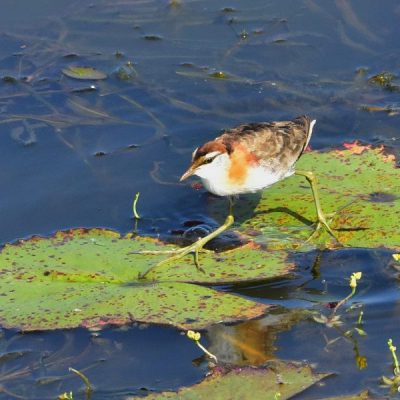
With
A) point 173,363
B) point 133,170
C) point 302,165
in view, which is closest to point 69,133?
point 133,170

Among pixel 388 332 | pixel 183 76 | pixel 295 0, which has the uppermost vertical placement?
pixel 295 0

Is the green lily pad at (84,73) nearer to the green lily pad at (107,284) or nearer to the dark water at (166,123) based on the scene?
the dark water at (166,123)

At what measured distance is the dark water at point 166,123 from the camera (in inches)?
Answer: 235

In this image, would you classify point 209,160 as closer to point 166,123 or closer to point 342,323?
point 342,323

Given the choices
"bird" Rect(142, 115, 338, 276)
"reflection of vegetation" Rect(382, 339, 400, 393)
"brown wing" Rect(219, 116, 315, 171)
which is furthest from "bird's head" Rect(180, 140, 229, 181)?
"reflection of vegetation" Rect(382, 339, 400, 393)

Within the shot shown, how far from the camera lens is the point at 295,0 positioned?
1056cm

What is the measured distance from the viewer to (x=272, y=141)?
23.5ft

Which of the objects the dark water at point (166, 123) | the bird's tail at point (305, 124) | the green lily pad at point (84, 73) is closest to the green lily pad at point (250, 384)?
the dark water at point (166, 123)

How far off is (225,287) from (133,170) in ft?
6.39

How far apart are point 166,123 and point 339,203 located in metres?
2.18

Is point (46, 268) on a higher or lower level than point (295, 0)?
lower

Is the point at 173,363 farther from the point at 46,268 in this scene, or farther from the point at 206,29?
the point at 206,29

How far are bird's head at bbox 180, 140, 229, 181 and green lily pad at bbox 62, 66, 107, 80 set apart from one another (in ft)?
9.87

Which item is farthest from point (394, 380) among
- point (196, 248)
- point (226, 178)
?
point (226, 178)
